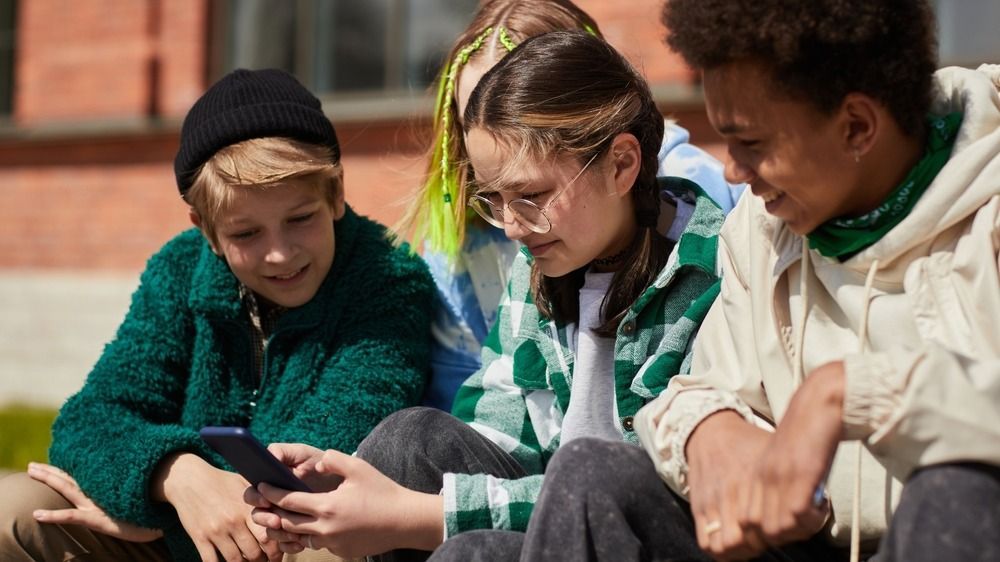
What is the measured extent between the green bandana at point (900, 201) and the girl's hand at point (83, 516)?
1685 millimetres

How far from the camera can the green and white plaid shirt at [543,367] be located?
208 centimetres

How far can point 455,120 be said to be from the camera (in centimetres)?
292

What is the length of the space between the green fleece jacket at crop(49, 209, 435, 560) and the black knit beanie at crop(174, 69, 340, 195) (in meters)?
0.24

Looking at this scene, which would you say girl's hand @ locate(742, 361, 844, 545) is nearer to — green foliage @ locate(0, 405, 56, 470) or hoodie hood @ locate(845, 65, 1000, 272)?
hoodie hood @ locate(845, 65, 1000, 272)

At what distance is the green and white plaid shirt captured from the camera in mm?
2084

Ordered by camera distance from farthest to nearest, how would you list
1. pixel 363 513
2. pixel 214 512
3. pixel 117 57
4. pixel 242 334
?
pixel 117 57 < pixel 242 334 < pixel 214 512 < pixel 363 513

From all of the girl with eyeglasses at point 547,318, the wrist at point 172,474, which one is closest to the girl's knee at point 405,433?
the girl with eyeglasses at point 547,318

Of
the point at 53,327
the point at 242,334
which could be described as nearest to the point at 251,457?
the point at 242,334

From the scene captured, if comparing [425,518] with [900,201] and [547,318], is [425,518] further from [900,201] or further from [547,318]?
[900,201]

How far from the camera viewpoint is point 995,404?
145 centimetres

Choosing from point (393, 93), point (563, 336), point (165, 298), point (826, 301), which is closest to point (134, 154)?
point (393, 93)

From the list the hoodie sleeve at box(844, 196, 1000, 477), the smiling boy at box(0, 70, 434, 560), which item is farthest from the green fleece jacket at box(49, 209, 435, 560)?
the hoodie sleeve at box(844, 196, 1000, 477)

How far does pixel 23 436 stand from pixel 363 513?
417 centimetres

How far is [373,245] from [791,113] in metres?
1.42
